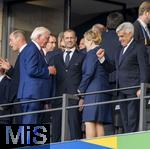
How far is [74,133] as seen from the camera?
44.5 ft

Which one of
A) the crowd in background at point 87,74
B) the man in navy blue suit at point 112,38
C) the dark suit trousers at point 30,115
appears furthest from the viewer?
the man in navy blue suit at point 112,38

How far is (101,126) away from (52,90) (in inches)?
45.6

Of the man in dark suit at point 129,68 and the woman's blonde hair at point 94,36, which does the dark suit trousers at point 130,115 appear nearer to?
the man in dark suit at point 129,68

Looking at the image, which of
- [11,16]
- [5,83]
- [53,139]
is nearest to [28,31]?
[11,16]

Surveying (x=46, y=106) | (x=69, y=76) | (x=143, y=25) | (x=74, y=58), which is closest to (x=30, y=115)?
(x=46, y=106)

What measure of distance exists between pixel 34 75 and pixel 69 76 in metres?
0.56

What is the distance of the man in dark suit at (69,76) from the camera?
1359 centimetres

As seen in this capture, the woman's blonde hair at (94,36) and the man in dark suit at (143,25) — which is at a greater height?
the man in dark suit at (143,25)

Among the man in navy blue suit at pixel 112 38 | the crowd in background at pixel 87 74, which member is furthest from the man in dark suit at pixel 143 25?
the man in navy blue suit at pixel 112 38

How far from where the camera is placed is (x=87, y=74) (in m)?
13.6

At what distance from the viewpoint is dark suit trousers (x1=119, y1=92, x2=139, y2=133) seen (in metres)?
12.9

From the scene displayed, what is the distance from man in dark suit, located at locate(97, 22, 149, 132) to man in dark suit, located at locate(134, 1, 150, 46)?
296mm

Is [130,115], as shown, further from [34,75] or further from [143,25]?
[34,75]

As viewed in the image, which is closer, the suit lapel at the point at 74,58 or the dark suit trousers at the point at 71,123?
the dark suit trousers at the point at 71,123
